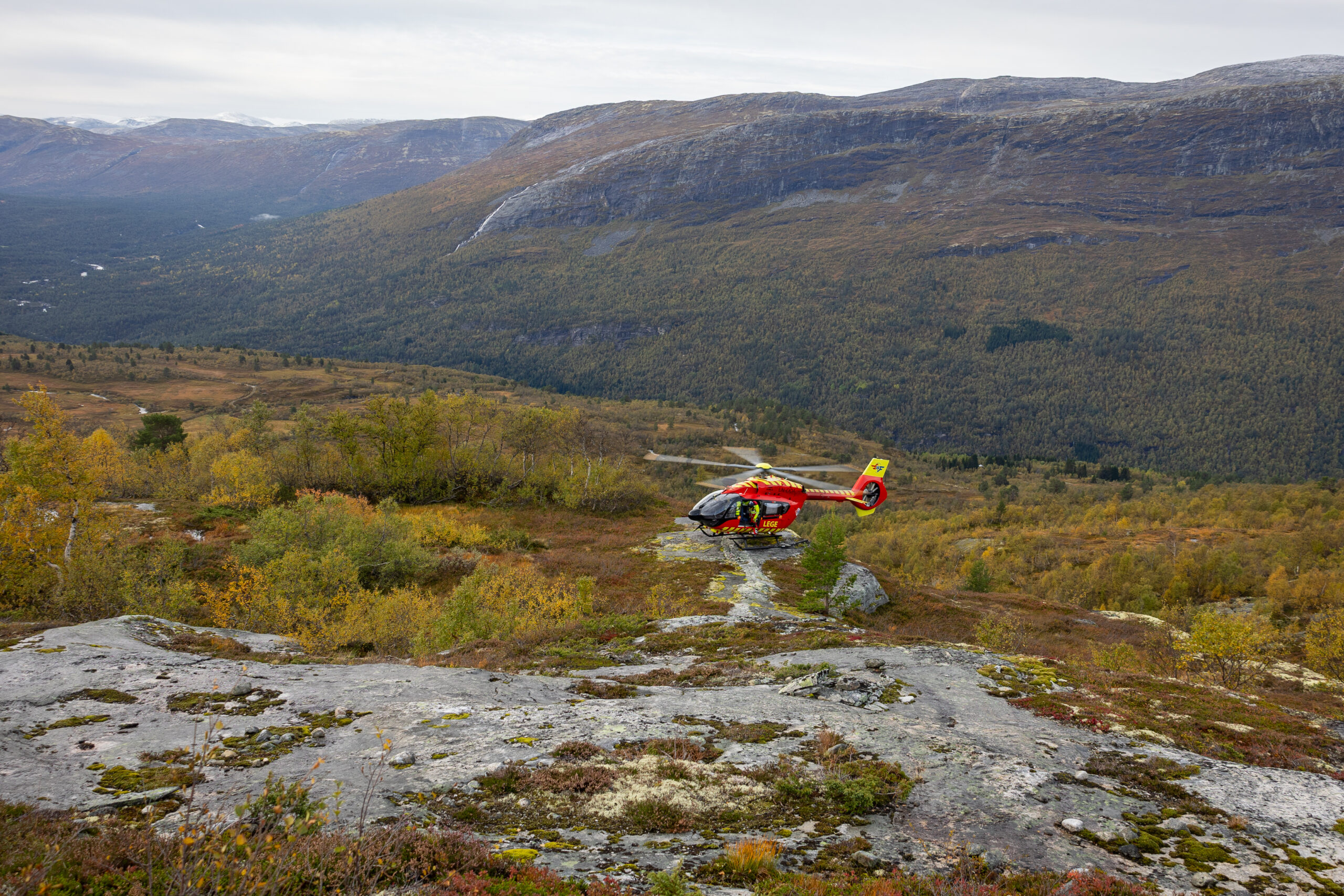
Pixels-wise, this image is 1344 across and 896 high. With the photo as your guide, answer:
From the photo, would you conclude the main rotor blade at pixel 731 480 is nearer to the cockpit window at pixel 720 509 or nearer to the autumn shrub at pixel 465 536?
the cockpit window at pixel 720 509

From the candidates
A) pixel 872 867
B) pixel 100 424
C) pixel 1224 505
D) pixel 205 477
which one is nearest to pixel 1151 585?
pixel 1224 505

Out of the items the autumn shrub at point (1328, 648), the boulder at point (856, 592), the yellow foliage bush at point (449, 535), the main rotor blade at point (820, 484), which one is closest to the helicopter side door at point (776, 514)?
the main rotor blade at point (820, 484)

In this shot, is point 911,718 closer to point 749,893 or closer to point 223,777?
point 749,893

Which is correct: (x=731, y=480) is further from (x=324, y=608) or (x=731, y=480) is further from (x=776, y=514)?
(x=324, y=608)

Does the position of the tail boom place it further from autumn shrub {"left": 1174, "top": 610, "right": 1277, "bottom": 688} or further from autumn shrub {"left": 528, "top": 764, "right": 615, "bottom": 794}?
autumn shrub {"left": 528, "top": 764, "right": 615, "bottom": 794}

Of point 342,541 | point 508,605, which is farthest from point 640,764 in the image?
point 342,541
